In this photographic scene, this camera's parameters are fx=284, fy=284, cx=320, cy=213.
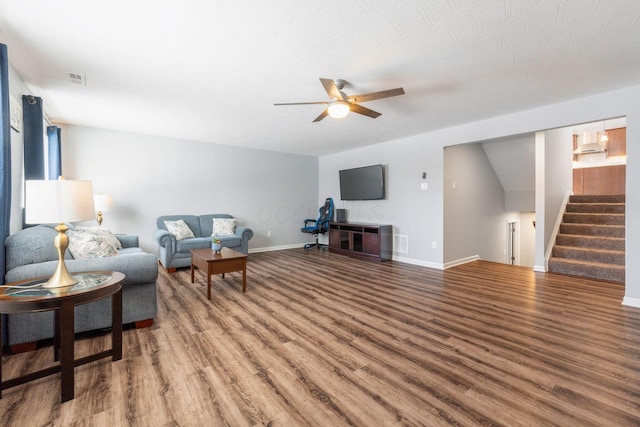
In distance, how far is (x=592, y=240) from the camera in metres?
4.61

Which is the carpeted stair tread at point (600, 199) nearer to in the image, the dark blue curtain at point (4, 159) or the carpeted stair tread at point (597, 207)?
the carpeted stair tread at point (597, 207)

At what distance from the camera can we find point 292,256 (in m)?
5.91

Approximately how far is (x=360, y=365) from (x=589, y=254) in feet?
15.2

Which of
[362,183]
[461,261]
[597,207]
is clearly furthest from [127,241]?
[597,207]

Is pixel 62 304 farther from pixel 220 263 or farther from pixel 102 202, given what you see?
pixel 102 202

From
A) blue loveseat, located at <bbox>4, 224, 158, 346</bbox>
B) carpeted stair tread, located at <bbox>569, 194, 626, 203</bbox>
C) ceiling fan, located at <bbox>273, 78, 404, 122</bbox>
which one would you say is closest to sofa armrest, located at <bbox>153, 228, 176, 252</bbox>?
blue loveseat, located at <bbox>4, 224, 158, 346</bbox>

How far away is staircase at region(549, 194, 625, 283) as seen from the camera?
13.6ft

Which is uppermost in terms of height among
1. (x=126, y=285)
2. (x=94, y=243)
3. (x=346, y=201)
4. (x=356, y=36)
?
(x=356, y=36)

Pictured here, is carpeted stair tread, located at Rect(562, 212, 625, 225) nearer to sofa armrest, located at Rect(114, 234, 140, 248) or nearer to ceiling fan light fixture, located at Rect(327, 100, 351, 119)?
ceiling fan light fixture, located at Rect(327, 100, 351, 119)

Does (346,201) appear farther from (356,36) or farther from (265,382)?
(265,382)

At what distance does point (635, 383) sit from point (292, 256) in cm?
487

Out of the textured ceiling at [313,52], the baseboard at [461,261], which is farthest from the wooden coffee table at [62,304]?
the baseboard at [461,261]

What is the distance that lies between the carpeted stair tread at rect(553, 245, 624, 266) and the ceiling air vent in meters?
6.86

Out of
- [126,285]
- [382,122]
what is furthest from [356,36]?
[126,285]
